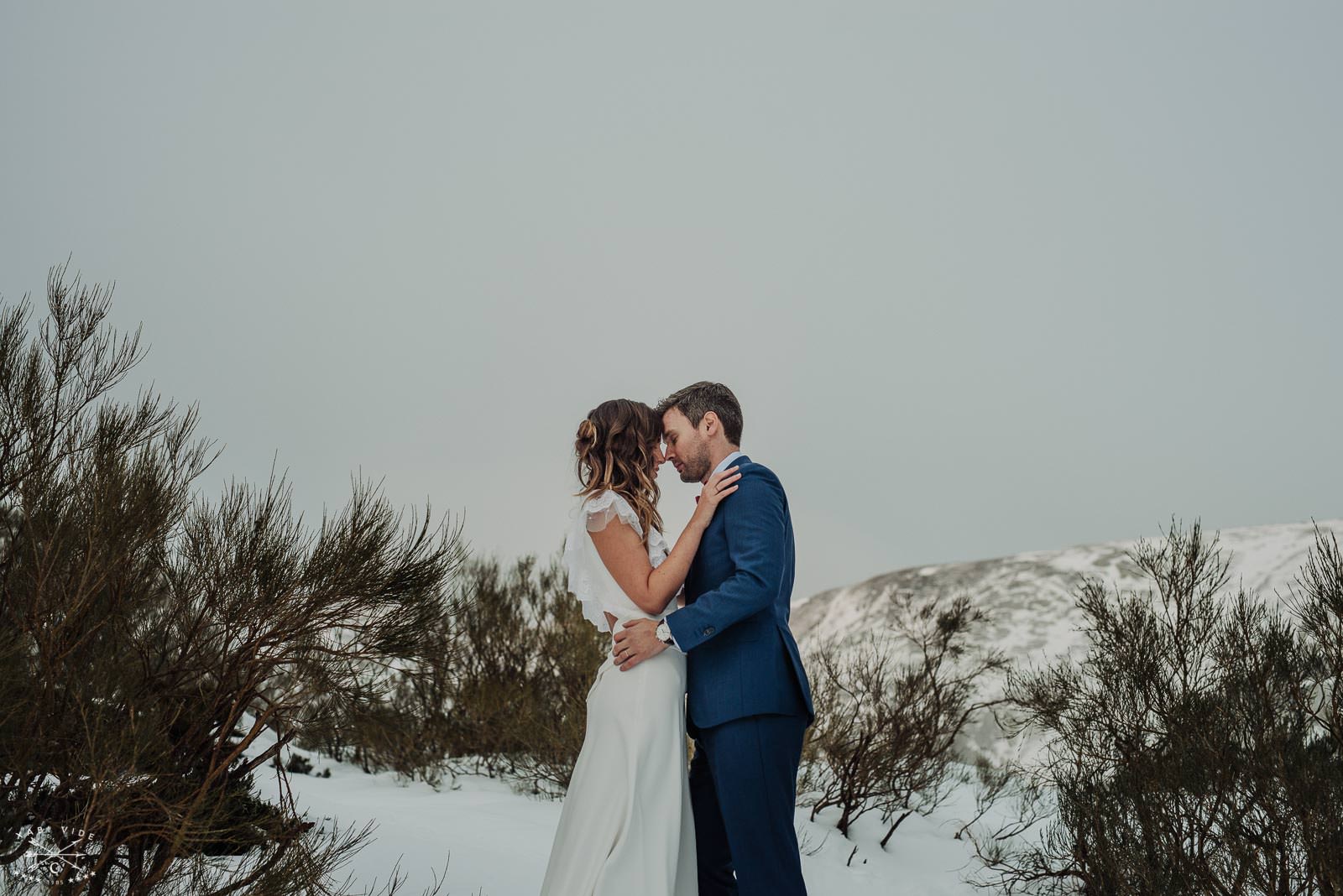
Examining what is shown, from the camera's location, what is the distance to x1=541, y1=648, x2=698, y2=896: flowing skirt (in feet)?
9.14

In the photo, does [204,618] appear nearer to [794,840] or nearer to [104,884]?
[104,884]

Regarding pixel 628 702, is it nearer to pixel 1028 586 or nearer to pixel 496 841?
pixel 496 841

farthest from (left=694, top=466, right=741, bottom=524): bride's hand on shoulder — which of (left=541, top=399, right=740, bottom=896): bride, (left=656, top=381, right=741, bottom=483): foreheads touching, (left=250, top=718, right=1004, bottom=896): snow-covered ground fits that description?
(left=250, top=718, right=1004, bottom=896): snow-covered ground

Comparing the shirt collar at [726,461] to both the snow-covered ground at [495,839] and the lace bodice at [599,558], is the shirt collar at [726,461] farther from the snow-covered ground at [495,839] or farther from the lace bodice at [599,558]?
the snow-covered ground at [495,839]

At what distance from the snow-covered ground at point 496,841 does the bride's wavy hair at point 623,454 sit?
2445 millimetres

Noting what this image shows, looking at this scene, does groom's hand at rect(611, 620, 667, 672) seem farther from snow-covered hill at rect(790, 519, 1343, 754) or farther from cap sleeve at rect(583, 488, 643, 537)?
snow-covered hill at rect(790, 519, 1343, 754)

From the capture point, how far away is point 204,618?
3.76 m

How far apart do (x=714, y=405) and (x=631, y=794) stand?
116 centimetres

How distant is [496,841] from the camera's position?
20.2 ft

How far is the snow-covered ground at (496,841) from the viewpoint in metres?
5.27

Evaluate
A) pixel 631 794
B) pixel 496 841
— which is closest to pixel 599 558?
pixel 631 794

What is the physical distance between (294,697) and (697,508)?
6.04 feet

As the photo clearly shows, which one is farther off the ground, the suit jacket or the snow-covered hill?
the snow-covered hill

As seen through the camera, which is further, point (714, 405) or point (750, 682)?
point (714, 405)
